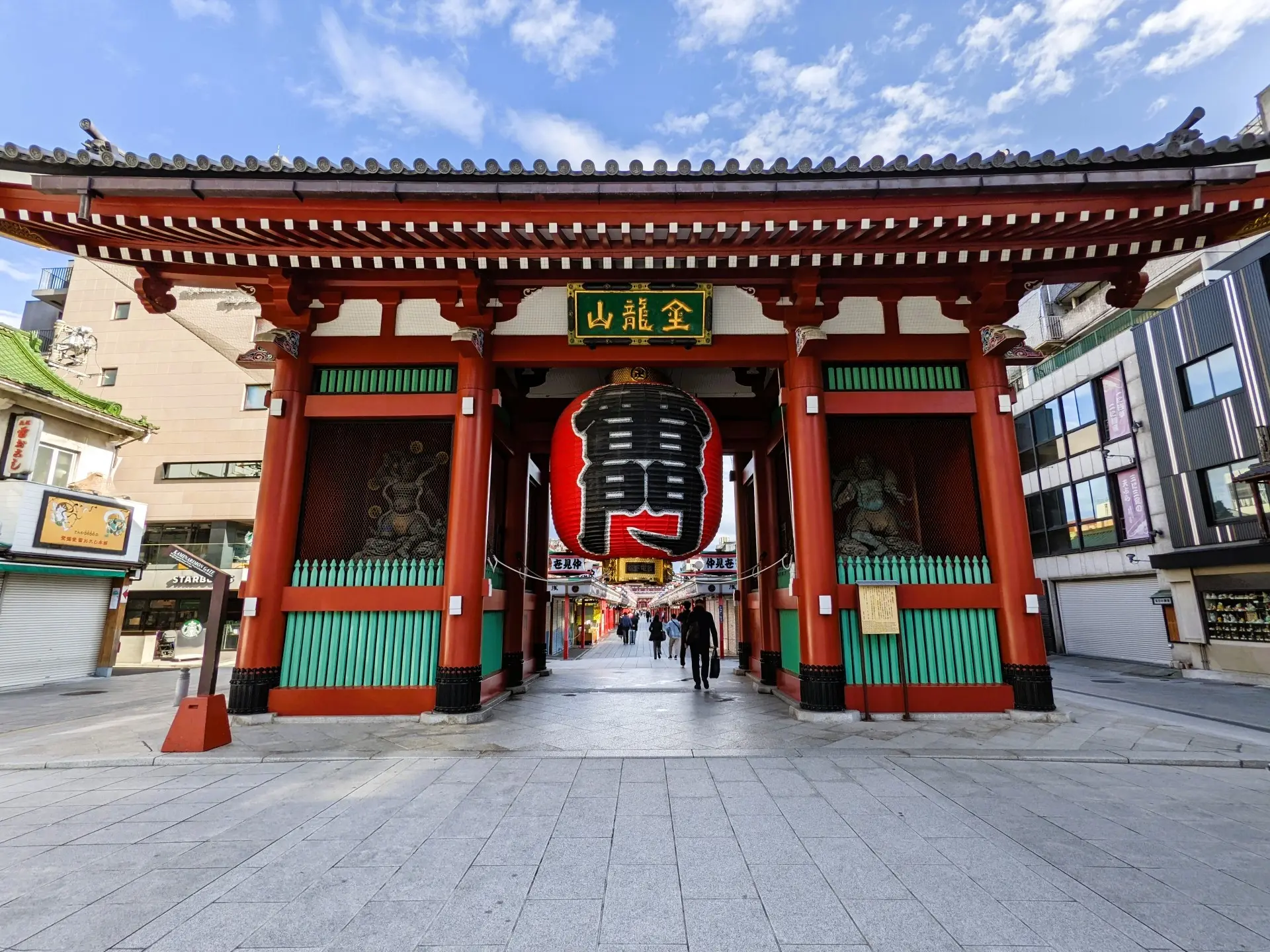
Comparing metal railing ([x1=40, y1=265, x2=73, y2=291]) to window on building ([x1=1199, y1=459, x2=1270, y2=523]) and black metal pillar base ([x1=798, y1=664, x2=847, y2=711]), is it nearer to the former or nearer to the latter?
window on building ([x1=1199, y1=459, x2=1270, y2=523])

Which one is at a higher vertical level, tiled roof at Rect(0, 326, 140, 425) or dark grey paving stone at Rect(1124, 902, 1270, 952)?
tiled roof at Rect(0, 326, 140, 425)

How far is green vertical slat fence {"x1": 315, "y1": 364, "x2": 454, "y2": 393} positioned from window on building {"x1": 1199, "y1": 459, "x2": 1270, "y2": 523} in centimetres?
1393

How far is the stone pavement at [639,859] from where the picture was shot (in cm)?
297

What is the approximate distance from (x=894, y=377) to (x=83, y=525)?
21.8 m

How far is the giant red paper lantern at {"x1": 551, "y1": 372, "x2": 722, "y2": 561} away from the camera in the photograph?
26.1 feet

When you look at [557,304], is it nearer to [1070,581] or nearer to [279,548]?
[279,548]

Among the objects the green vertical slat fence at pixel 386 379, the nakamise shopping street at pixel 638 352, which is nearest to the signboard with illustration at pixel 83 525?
the nakamise shopping street at pixel 638 352

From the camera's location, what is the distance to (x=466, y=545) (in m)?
8.50

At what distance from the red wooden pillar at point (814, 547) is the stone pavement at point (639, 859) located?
2.36 m

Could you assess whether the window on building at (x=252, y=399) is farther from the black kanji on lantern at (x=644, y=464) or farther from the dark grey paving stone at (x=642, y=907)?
the dark grey paving stone at (x=642, y=907)

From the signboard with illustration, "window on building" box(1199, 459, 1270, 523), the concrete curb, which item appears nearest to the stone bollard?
the concrete curb

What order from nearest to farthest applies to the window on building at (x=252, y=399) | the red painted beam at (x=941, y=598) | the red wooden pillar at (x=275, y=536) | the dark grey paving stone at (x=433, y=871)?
the dark grey paving stone at (x=433, y=871) → the red wooden pillar at (x=275, y=536) → the red painted beam at (x=941, y=598) → the window on building at (x=252, y=399)

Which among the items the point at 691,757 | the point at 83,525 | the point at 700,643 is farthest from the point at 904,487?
the point at 83,525

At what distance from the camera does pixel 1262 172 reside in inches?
276
